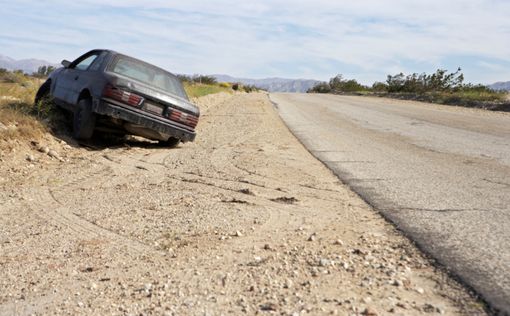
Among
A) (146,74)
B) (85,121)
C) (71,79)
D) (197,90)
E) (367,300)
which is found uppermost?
(146,74)

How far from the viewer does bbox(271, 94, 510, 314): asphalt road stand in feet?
12.0

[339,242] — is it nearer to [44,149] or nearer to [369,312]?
[369,312]

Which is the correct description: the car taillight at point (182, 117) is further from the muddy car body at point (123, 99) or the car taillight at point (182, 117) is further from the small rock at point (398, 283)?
the small rock at point (398, 283)

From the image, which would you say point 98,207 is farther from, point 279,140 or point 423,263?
point 279,140

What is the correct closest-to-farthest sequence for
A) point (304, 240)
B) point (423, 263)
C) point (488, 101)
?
point (423, 263), point (304, 240), point (488, 101)

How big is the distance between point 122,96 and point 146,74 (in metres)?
1.05

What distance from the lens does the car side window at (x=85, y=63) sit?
29.5 feet

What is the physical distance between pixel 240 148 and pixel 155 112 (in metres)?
1.60

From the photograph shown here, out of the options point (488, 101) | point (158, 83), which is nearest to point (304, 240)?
point (158, 83)

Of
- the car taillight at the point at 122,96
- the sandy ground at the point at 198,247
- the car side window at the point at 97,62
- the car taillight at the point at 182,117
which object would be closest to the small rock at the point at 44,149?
the sandy ground at the point at 198,247

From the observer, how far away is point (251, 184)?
20.0 feet

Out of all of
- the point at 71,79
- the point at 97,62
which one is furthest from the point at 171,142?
the point at 71,79

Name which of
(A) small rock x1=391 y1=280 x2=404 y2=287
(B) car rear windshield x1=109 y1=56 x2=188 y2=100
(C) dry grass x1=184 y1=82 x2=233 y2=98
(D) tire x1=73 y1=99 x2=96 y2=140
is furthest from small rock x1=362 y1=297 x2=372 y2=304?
(C) dry grass x1=184 y1=82 x2=233 y2=98

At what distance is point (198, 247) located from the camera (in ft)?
12.6
